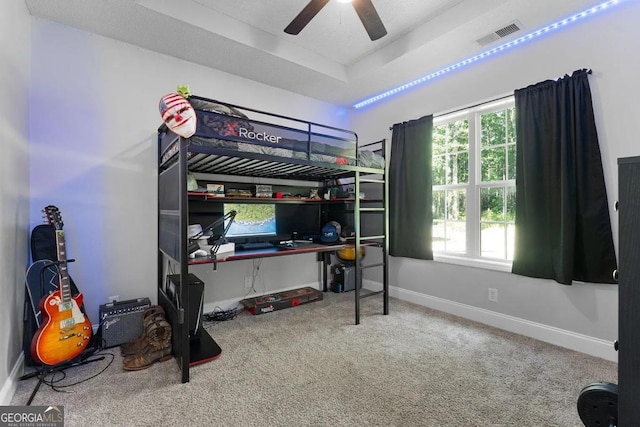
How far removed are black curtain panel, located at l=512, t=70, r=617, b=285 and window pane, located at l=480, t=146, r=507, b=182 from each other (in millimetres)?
242

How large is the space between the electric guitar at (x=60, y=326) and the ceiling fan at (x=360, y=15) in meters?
2.39

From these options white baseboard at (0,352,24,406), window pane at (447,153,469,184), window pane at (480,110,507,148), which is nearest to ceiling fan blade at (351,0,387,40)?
window pane at (480,110,507,148)

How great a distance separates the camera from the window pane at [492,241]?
290 cm

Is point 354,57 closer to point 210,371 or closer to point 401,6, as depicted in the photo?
point 401,6

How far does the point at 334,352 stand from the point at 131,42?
132 inches

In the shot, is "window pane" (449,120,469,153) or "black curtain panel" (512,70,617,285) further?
"window pane" (449,120,469,153)

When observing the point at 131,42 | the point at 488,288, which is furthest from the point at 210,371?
the point at 131,42

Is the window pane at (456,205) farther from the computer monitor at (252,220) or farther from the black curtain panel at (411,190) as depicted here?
the computer monitor at (252,220)

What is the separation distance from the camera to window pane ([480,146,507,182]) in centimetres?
289

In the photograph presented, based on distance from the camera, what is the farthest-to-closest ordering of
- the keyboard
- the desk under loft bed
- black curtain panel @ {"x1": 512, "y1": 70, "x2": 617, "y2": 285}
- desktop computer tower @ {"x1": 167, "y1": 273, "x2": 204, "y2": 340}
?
1. the keyboard
2. desktop computer tower @ {"x1": 167, "y1": 273, "x2": 204, "y2": 340}
3. black curtain panel @ {"x1": 512, "y1": 70, "x2": 617, "y2": 285}
4. the desk under loft bed

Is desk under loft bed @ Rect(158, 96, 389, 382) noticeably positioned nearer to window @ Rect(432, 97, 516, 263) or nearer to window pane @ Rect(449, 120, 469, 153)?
window @ Rect(432, 97, 516, 263)

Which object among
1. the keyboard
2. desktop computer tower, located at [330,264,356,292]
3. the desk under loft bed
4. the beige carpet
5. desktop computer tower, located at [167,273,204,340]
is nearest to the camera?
the beige carpet

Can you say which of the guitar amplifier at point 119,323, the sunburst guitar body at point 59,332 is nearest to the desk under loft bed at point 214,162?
the guitar amplifier at point 119,323

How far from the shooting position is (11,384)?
1705mm
